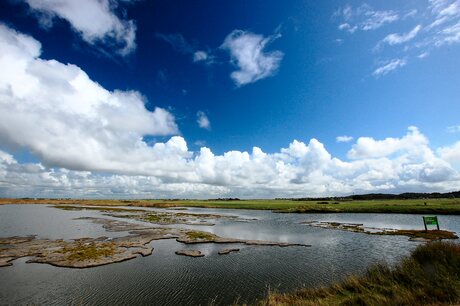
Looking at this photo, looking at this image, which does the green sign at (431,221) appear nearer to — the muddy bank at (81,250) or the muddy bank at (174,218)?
the muddy bank at (81,250)

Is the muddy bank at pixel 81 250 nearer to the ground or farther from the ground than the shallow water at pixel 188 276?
farther from the ground

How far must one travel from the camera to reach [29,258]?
3338cm

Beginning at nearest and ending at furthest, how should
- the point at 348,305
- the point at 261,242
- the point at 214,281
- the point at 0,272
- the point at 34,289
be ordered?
the point at 348,305, the point at 34,289, the point at 214,281, the point at 0,272, the point at 261,242

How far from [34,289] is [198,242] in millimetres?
24999

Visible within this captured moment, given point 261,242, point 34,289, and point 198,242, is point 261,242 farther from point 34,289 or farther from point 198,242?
point 34,289

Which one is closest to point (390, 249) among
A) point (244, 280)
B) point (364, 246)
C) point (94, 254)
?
point (364, 246)

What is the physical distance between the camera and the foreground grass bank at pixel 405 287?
15.9 meters

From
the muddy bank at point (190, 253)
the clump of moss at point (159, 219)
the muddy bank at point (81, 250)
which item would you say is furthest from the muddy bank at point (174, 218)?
the muddy bank at point (190, 253)

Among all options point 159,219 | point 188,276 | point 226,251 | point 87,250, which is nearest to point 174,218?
point 159,219

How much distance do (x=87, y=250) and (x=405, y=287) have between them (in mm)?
35725

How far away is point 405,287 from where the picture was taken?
18.4 meters

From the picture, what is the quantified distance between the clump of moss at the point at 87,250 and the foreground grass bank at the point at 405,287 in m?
24.3

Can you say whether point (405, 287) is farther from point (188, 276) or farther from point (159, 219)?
point (159, 219)

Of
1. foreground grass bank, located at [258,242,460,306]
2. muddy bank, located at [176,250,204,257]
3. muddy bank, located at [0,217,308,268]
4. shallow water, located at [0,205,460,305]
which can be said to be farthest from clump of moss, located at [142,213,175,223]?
foreground grass bank, located at [258,242,460,306]
